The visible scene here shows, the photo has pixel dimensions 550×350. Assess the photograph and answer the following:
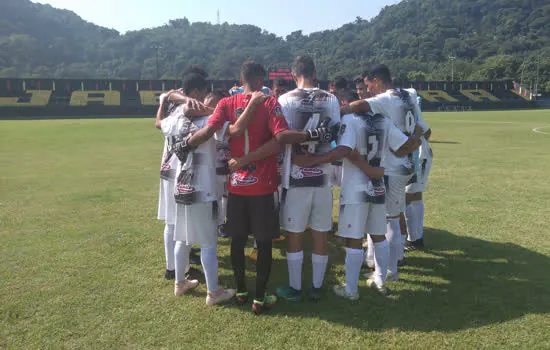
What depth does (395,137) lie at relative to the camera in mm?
4148

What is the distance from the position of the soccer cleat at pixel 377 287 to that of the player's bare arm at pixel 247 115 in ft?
7.65

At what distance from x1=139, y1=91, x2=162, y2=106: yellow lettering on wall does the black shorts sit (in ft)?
158

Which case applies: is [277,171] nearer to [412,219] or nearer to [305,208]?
[305,208]

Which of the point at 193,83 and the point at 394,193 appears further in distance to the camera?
the point at 394,193

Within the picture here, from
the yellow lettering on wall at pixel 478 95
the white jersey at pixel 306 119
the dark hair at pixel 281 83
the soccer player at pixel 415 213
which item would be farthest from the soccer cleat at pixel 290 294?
the yellow lettering on wall at pixel 478 95

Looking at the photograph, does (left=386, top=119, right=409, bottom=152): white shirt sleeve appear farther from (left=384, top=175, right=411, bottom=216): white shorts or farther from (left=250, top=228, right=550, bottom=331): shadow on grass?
(left=250, top=228, right=550, bottom=331): shadow on grass

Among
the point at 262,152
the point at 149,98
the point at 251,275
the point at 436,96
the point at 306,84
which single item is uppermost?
the point at 436,96

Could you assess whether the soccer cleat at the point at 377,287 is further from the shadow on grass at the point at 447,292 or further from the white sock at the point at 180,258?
the white sock at the point at 180,258

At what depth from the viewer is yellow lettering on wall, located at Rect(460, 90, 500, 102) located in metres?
63.0

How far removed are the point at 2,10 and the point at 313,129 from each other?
182 m

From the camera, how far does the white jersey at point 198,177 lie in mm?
3961

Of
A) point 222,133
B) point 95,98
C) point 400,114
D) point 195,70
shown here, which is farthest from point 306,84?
point 95,98

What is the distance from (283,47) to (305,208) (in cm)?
18419

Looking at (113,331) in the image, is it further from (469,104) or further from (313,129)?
(469,104)
